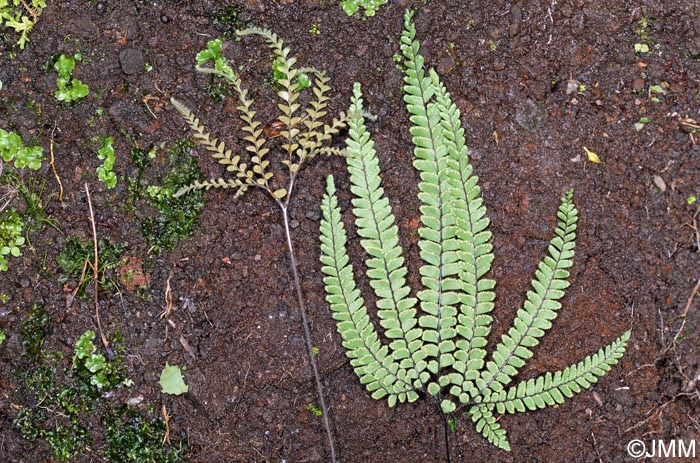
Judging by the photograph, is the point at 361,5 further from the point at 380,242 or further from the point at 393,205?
the point at 380,242

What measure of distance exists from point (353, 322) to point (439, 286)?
0.45 m

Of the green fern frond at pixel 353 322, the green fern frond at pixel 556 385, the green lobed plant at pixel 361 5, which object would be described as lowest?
the green fern frond at pixel 556 385

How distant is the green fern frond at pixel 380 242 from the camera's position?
325 cm

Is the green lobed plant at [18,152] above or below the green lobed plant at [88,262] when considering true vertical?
above

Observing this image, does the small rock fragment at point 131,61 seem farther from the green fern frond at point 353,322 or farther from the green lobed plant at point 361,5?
the green fern frond at point 353,322

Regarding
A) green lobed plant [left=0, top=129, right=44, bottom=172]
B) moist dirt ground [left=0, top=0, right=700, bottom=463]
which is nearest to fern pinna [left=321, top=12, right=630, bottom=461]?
moist dirt ground [left=0, top=0, right=700, bottom=463]

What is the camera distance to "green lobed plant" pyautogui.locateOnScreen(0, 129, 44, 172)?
3475mm

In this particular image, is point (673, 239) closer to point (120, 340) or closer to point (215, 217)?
point (215, 217)

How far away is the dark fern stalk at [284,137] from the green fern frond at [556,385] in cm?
89

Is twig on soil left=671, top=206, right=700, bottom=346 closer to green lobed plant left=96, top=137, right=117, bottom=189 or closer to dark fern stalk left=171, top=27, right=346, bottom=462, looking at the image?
dark fern stalk left=171, top=27, right=346, bottom=462

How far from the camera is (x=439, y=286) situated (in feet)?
10.7

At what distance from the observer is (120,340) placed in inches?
137

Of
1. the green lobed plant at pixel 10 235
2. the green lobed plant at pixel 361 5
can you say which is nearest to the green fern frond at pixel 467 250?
the green lobed plant at pixel 361 5

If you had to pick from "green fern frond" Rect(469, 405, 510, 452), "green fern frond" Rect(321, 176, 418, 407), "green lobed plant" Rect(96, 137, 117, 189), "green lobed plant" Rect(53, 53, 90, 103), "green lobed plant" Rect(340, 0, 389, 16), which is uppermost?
"green lobed plant" Rect(340, 0, 389, 16)
